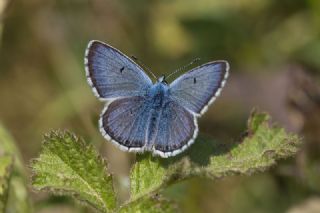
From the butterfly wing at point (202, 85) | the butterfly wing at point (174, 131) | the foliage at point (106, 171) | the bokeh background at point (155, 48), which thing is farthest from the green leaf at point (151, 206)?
the bokeh background at point (155, 48)

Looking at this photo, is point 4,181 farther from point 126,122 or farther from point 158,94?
point 158,94

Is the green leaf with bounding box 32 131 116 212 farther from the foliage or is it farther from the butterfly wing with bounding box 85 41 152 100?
the butterfly wing with bounding box 85 41 152 100

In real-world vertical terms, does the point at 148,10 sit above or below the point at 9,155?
above

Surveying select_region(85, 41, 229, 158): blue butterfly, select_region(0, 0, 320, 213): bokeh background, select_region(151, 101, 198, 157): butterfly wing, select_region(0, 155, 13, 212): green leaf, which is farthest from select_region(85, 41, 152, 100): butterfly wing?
select_region(0, 0, 320, 213): bokeh background

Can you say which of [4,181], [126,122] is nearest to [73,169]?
[126,122]

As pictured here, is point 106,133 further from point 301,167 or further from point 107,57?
point 301,167

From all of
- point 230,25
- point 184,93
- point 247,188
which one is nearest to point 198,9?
point 230,25

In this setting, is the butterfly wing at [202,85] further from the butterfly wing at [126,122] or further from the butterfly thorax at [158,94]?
the butterfly wing at [126,122]
